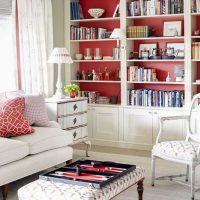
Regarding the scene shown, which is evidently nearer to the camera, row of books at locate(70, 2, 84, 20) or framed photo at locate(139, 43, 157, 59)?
framed photo at locate(139, 43, 157, 59)

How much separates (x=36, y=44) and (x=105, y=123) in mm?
1535

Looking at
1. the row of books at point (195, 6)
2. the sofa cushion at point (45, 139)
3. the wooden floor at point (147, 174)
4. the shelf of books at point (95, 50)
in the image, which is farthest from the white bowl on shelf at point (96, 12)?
the sofa cushion at point (45, 139)

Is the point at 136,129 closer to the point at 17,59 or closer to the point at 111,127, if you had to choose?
the point at 111,127

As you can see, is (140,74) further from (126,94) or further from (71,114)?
(71,114)

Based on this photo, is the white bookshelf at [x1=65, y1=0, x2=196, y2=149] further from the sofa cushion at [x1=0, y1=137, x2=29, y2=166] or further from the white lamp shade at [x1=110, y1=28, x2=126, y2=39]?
the sofa cushion at [x1=0, y1=137, x2=29, y2=166]

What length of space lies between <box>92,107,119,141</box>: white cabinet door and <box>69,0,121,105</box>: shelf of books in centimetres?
19

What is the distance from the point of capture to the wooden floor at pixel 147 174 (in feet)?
13.1

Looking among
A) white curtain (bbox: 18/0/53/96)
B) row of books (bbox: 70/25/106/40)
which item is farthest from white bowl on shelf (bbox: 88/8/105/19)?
white curtain (bbox: 18/0/53/96)

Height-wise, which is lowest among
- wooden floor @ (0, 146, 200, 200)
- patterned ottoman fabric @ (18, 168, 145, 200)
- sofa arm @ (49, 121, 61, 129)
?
wooden floor @ (0, 146, 200, 200)

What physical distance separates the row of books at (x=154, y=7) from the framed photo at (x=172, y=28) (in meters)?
0.19

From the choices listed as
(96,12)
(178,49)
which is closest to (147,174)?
(178,49)

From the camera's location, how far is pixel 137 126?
240 inches

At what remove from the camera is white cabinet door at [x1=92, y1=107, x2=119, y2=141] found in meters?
6.27

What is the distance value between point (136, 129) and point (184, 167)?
1219 millimetres
